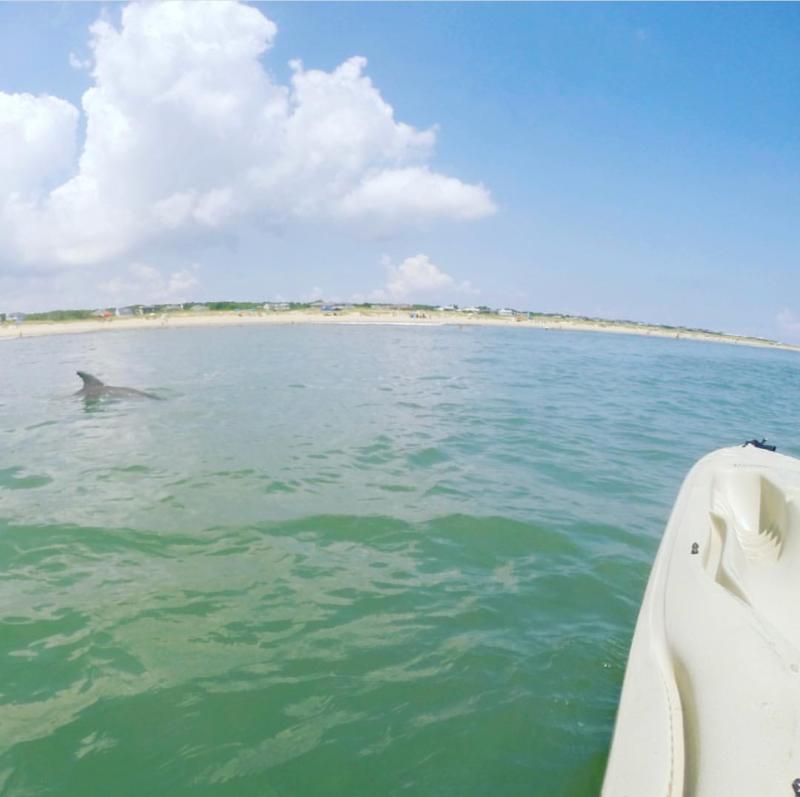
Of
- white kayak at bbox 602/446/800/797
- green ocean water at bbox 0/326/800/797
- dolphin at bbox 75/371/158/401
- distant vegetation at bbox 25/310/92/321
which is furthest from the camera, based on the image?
distant vegetation at bbox 25/310/92/321

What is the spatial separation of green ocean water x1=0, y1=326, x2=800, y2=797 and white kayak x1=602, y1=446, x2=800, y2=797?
1.06 metres

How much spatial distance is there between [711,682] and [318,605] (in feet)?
12.2

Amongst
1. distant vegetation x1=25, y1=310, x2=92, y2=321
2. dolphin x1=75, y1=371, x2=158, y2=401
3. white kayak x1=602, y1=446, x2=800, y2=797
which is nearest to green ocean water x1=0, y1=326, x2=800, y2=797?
white kayak x1=602, y1=446, x2=800, y2=797

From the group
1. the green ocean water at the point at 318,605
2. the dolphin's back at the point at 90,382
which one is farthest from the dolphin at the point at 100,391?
the green ocean water at the point at 318,605

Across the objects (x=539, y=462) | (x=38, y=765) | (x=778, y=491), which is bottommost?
(x=38, y=765)

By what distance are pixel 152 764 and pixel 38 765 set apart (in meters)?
0.74

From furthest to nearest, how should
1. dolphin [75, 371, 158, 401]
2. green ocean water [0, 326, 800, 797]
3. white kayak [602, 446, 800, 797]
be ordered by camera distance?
dolphin [75, 371, 158, 401]
green ocean water [0, 326, 800, 797]
white kayak [602, 446, 800, 797]

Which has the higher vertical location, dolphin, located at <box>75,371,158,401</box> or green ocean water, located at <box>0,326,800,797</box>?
dolphin, located at <box>75,371,158,401</box>

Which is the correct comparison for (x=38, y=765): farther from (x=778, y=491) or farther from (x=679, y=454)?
(x=679, y=454)

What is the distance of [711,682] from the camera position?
2.47 metres

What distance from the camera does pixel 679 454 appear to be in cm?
1227

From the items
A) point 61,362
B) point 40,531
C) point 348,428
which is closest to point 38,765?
point 40,531

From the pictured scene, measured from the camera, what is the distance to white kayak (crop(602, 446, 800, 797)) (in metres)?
2.00

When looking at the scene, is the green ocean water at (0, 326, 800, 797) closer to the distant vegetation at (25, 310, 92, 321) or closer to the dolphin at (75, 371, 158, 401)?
the dolphin at (75, 371, 158, 401)
